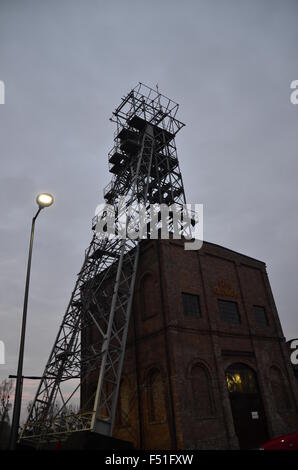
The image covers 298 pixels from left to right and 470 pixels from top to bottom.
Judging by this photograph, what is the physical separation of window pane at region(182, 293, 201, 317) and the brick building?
0.18 ft

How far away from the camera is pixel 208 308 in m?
17.8

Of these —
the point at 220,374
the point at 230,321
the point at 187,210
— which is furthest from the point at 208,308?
the point at 187,210

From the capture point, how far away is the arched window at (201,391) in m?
14.8

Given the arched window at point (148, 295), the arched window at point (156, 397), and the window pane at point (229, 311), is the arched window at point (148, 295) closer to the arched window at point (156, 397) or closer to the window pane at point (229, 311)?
the arched window at point (156, 397)

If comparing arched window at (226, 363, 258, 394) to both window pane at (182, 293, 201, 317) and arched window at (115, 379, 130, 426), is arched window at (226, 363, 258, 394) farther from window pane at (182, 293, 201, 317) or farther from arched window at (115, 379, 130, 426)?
arched window at (115, 379, 130, 426)

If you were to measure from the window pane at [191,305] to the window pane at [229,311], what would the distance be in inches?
67.2

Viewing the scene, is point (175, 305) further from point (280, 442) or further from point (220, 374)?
point (280, 442)

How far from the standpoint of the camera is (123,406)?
17.0 meters

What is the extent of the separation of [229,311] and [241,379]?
365 centimetres

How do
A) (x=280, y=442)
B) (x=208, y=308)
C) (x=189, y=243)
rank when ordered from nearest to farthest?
(x=280, y=442)
(x=208, y=308)
(x=189, y=243)

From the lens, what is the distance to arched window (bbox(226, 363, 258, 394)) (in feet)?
54.6

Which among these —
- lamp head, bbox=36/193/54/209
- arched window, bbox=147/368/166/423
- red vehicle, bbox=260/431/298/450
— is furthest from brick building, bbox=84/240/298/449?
lamp head, bbox=36/193/54/209

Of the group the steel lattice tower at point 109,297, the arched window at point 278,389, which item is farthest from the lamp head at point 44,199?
the arched window at point 278,389
